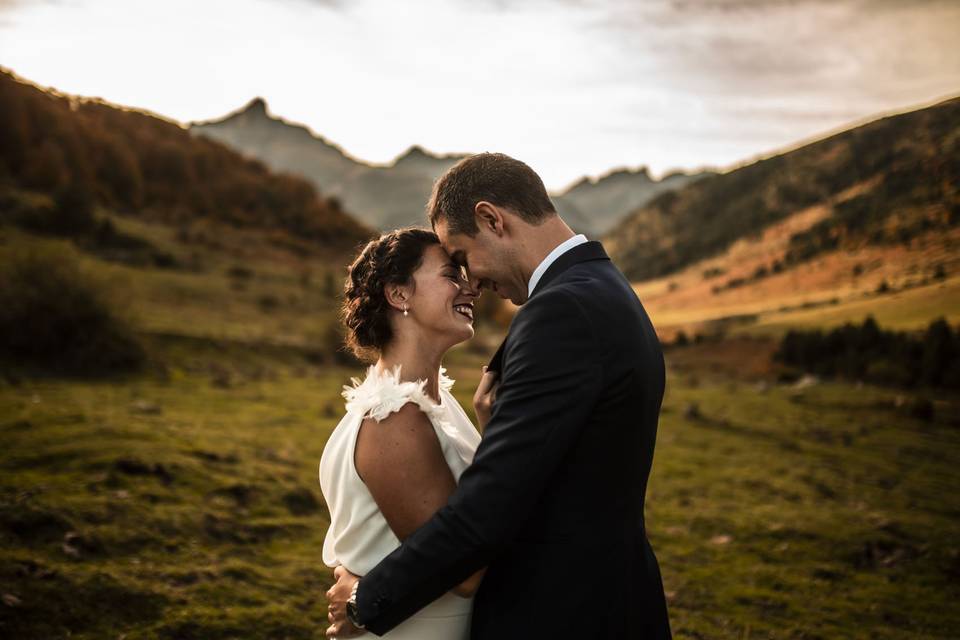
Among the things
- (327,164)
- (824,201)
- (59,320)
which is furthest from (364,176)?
(59,320)

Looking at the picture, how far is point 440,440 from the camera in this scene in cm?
247

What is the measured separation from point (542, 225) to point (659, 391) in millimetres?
770

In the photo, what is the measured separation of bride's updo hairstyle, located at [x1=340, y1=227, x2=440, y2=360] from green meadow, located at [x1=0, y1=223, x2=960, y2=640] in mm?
1436

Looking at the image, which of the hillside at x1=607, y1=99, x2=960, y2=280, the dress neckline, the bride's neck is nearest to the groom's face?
the bride's neck

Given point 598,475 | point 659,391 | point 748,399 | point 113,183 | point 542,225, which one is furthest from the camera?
point 113,183

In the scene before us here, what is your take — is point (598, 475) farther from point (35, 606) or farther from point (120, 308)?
point (120, 308)

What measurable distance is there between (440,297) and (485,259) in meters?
0.39

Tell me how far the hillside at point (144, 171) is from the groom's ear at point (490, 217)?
1195 inches

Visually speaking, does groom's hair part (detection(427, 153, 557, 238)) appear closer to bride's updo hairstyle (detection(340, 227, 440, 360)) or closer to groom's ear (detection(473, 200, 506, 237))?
groom's ear (detection(473, 200, 506, 237))

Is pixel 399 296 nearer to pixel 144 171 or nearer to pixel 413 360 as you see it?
pixel 413 360

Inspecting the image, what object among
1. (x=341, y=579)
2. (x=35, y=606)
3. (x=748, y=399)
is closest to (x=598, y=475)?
(x=341, y=579)

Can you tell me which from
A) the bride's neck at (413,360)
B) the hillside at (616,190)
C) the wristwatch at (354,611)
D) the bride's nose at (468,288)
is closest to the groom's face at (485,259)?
the bride's nose at (468,288)

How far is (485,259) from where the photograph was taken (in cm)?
248

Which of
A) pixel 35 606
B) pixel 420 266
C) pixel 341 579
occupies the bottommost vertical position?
pixel 35 606
